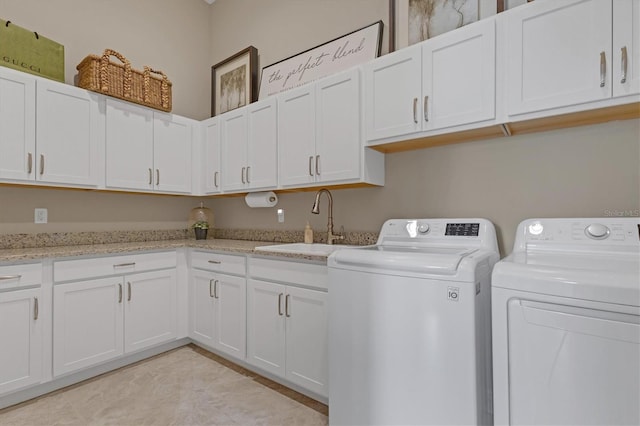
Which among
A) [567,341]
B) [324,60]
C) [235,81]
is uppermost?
[235,81]

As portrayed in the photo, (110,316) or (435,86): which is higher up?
(435,86)

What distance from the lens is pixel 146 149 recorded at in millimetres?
2828

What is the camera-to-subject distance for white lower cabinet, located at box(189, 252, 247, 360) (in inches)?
94.1

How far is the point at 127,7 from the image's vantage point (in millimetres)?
3078

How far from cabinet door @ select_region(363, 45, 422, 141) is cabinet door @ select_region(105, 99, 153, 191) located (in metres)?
1.88

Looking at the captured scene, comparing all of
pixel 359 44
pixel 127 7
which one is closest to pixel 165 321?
pixel 359 44

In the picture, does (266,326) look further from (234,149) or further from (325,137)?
(234,149)

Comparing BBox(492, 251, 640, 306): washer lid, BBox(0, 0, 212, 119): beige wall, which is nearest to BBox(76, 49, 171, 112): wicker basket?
BBox(0, 0, 212, 119): beige wall

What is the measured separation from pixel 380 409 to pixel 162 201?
2.74 metres

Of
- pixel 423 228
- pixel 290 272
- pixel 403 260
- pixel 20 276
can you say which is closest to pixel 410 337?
pixel 403 260

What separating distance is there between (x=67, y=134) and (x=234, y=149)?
1.17 metres

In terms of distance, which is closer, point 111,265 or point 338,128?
point 338,128

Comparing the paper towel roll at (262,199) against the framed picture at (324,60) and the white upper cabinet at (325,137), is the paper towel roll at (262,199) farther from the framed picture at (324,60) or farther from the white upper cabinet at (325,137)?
the framed picture at (324,60)

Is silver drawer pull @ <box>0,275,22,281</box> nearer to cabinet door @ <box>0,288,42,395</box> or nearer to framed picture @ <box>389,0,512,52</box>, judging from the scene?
cabinet door @ <box>0,288,42,395</box>
